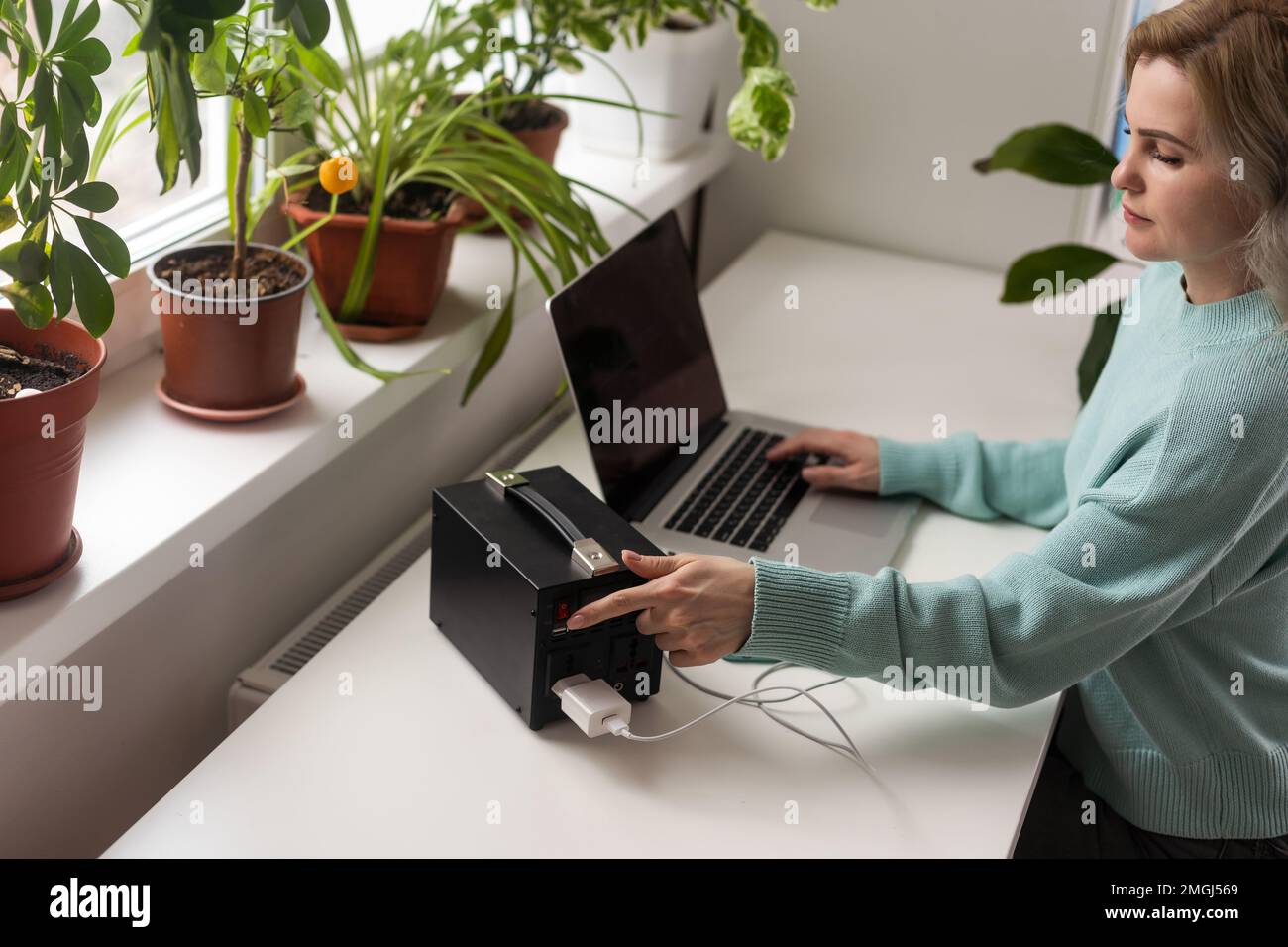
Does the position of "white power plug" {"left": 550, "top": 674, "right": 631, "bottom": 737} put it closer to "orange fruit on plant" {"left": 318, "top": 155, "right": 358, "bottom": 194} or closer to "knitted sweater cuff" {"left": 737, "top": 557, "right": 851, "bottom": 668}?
"knitted sweater cuff" {"left": 737, "top": 557, "right": 851, "bottom": 668}

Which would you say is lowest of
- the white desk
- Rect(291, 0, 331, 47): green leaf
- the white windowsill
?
the white desk

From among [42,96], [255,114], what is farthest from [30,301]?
[255,114]

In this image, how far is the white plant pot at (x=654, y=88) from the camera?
75.9 inches

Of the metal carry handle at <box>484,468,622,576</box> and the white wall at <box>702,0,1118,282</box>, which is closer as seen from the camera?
the metal carry handle at <box>484,468,622,576</box>

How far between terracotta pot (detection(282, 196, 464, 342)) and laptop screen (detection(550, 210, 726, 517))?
19 centimetres

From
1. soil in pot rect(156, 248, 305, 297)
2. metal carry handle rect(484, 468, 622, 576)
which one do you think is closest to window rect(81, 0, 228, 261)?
soil in pot rect(156, 248, 305, 297)

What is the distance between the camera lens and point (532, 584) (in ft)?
3.24

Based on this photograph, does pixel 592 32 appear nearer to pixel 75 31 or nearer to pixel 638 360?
pixel 638 360

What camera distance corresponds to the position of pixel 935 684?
107 cm

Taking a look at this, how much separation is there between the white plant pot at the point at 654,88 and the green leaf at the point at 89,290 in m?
1.13

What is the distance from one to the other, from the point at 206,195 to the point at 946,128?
1.17 meters

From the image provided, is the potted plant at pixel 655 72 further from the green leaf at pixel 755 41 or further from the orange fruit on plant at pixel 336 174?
the orange fruit on plant at pixel 336 174

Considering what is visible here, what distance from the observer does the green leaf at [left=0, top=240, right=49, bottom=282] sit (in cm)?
86

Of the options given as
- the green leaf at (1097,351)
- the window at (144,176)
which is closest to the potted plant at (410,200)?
the window at (144,176)
